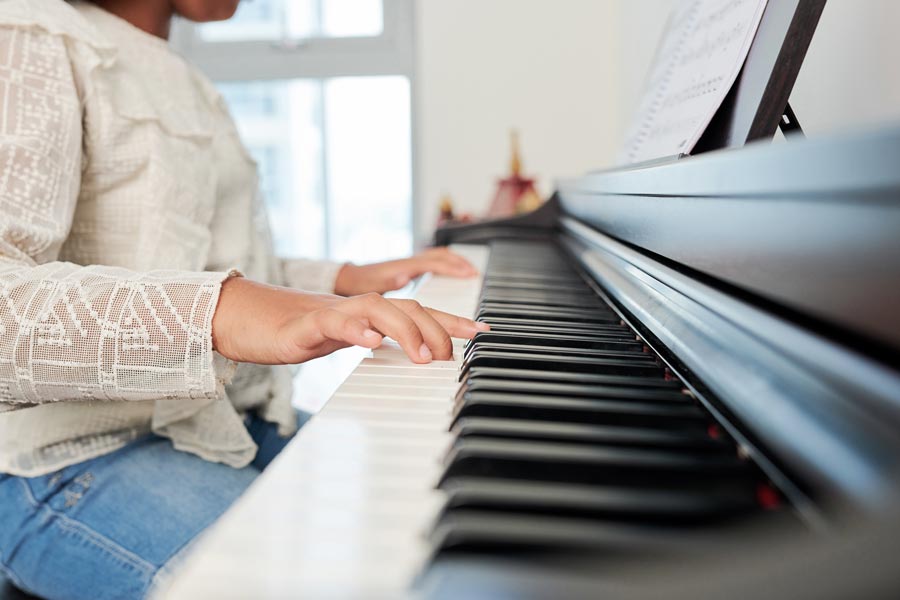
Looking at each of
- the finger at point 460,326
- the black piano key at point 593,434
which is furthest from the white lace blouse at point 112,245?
the black piano key at point 593,434

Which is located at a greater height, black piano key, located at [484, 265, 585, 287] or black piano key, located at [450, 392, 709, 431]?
black piano key, located at [484, 265, 585, 287]

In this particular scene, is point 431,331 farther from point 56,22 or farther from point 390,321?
point 56,22

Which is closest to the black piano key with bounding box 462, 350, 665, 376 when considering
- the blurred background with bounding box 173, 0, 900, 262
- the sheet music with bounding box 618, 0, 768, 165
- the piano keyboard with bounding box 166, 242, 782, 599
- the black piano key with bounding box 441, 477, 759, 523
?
the piano keyboard with bounding box 166, 242, 782, 599

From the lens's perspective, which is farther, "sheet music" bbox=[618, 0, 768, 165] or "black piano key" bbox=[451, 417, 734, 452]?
"sheet music" bbox=[618, 0, 768, 165]

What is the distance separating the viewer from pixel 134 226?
40.6 inches

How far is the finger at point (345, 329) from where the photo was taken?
2.15 ft

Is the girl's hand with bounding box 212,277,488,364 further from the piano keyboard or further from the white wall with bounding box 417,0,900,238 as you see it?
the white wall with bounding box 417,0,900,238

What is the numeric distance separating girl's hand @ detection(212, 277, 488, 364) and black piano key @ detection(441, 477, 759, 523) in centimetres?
32

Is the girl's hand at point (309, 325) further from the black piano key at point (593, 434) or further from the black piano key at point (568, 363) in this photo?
the black piano key at point (593, 434)

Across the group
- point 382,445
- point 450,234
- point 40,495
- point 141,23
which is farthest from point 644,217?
point 450,234

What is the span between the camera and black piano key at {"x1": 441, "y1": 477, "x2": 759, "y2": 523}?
0.33 meters

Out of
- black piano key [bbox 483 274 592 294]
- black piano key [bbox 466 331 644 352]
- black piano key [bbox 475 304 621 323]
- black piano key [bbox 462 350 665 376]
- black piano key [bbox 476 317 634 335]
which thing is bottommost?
black piano key [bbox 462 350 665 376]

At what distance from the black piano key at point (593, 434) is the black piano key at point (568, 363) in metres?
0.14

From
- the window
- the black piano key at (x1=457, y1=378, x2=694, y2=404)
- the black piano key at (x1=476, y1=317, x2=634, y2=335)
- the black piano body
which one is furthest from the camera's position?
the window
